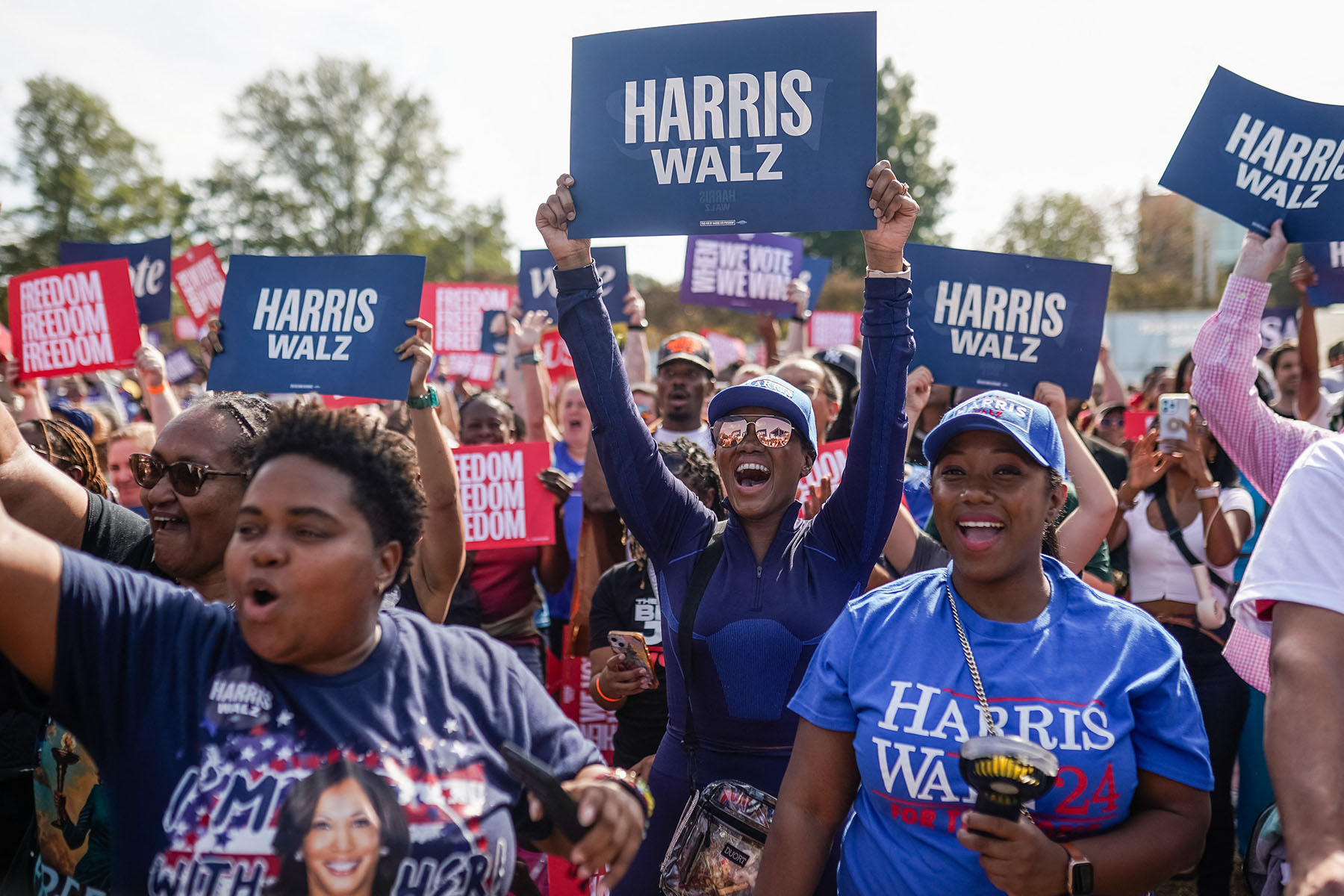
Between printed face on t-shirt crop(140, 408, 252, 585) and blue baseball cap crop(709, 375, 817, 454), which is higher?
blue baseball cap crop(709, 375, 817, 454)

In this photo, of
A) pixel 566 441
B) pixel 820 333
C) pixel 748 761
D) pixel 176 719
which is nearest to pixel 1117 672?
pixel 748 761

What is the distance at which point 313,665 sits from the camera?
1.75 metres

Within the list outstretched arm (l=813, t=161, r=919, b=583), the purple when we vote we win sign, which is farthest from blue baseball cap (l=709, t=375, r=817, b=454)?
the purple when we vote we win sign

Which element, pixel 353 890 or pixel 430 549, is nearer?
pixel 353 890

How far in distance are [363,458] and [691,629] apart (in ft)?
3.94

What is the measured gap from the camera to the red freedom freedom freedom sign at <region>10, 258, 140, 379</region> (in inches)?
239

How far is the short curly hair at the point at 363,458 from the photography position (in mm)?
1833

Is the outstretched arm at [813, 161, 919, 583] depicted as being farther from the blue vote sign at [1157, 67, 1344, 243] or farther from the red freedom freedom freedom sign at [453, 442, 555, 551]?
the red freedom freedom freedom sign at [453, 442, 555, 551]

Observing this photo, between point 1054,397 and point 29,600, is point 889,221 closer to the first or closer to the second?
point 1054,397

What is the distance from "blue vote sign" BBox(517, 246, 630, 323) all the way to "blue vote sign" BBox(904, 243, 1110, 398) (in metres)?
3.94

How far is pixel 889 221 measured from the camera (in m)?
2.76

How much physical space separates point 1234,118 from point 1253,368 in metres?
1.35

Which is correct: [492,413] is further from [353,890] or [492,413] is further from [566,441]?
[353,890]

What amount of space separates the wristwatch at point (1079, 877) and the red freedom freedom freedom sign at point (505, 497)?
131 inches
